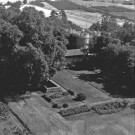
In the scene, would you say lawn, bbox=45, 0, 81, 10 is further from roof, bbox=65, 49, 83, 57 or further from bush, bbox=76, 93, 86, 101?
bush, bbox=76, 93, 86, 101

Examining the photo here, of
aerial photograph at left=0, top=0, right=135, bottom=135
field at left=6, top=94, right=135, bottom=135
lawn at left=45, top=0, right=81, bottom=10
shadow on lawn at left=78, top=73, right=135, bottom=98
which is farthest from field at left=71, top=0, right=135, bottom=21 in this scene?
field at left=6, top=94, right=135, bottom=135

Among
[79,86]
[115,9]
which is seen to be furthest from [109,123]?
[115,9]

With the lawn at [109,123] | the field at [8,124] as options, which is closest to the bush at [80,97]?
the lawn at [109,123]

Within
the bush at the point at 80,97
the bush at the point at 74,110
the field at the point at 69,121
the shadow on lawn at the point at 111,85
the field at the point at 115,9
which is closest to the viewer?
the field at the point at 69,121

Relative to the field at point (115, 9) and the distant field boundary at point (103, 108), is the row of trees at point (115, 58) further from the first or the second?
the field at point (115, 9)

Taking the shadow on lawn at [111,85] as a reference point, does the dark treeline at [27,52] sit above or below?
above

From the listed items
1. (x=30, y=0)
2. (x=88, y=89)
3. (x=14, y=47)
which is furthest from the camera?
(x=30, y=0)

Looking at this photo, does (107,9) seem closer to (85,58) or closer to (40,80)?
(85,58)

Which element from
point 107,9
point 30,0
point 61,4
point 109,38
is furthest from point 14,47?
point 30,0

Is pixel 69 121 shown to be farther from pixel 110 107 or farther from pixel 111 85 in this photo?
pixel 111 85
